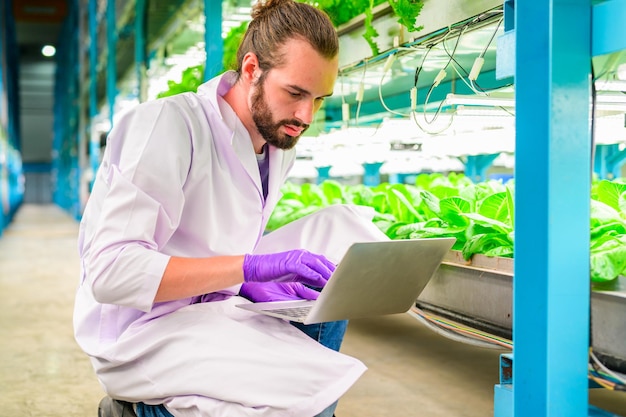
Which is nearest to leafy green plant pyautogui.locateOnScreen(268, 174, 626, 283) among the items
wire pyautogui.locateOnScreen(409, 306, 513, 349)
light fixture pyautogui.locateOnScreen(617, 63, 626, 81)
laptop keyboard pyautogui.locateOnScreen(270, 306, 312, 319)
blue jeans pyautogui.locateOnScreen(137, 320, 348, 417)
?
wire pyautogui.locateOnScreen(409, 306, 513, 349)

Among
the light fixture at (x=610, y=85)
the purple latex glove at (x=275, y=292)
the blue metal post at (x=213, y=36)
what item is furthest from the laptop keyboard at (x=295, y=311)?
the blue metal post at (x=213, y=36)

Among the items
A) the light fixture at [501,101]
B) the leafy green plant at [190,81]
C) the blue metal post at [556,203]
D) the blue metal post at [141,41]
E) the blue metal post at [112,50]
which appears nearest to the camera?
the blue metal post at [556,203]

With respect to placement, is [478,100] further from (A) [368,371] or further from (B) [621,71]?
(A) [368,371]

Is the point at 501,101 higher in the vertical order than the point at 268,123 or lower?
higher

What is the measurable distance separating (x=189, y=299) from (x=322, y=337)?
18.6 inches

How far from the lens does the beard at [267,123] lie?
6.76 feet

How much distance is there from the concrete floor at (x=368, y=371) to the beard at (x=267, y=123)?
4.24ft

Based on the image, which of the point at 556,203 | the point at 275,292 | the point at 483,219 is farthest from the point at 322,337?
the point at 556,203

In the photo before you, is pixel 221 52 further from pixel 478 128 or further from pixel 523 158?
pixel 523 158

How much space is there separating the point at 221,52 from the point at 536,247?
4420 millimetres

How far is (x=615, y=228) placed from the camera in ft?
7.43

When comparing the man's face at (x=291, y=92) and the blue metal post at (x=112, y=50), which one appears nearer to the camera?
the man's face at (x=291, y=92)

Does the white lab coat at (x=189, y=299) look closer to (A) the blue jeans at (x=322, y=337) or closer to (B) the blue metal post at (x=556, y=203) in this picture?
(A) the blue jeans at (x=322, y=337)

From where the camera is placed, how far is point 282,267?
6.16ft
